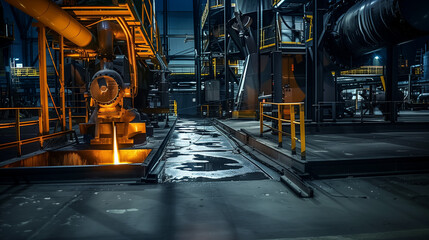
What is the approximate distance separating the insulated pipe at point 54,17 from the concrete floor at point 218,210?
9.95 ft

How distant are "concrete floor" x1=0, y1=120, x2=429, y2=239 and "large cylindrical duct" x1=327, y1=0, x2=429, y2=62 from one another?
5.78m

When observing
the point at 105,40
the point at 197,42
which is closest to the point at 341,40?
the point at 105,40

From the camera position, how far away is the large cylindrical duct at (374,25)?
25.6ft

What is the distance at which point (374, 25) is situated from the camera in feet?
28.6

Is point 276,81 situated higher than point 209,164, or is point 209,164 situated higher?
point 276,81

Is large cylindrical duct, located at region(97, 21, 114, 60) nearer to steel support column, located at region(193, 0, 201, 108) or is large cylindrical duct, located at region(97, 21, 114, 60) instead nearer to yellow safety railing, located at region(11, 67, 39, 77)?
steel support column, located at region(193, 0, 201, 108)

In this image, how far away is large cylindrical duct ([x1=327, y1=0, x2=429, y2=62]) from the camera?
7793 mm

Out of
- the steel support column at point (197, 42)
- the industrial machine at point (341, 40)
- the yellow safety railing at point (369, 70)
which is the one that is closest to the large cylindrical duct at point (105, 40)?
the industrial machine at point (341, 40)

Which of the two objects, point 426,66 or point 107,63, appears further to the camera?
point 426,66

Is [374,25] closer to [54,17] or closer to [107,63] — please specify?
[107,63]

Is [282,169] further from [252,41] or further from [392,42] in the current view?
[252,41]

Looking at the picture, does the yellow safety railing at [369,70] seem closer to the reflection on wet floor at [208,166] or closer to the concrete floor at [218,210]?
the reflection on wet floor at [208,166]

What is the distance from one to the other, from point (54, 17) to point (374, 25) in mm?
9026

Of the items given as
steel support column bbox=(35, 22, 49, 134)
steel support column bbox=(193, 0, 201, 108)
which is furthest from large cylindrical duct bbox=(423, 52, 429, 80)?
steel support column bbox=(35, 22, 49, 134)
